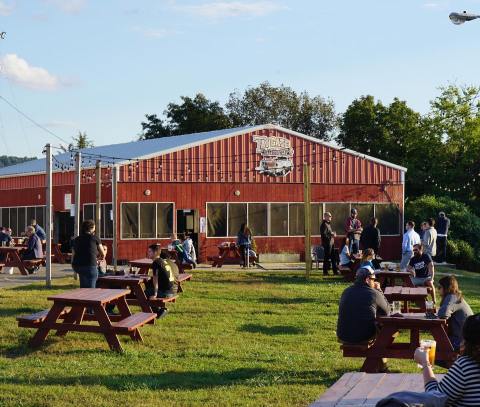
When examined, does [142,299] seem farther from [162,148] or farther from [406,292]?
[162,148]

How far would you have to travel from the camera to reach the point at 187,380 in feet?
31.2

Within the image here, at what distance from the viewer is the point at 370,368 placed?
9.96 metres

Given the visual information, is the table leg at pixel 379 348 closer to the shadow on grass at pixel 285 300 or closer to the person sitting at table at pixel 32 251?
the shadow on grass at pixel 285 300

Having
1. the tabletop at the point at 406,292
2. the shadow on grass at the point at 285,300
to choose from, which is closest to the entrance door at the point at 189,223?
the shadow on grass at the point at 285,300

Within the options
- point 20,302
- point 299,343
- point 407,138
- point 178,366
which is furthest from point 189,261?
point 407,138

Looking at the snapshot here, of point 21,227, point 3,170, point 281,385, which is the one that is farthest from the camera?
point 3,170

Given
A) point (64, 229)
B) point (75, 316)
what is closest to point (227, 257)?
point (64, 229)

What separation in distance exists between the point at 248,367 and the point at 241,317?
500 centimetres

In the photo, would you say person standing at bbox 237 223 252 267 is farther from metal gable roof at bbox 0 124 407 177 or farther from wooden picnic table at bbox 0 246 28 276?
wooden picnic table at bbox 0 246 28 276

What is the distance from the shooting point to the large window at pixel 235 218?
33.2m

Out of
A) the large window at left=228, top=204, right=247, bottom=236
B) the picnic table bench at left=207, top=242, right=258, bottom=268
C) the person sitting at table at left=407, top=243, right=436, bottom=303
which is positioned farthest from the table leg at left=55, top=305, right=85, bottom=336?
the large window at left=228, top=204, right=247, bottom=236

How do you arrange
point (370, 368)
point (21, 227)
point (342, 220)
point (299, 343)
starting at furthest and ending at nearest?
point (21, 227) < point (342, 220) < point (299, 343) < point (370, 368)

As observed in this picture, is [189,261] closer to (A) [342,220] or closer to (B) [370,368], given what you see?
(A) [342,220]

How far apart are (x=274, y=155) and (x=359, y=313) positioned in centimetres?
2407
